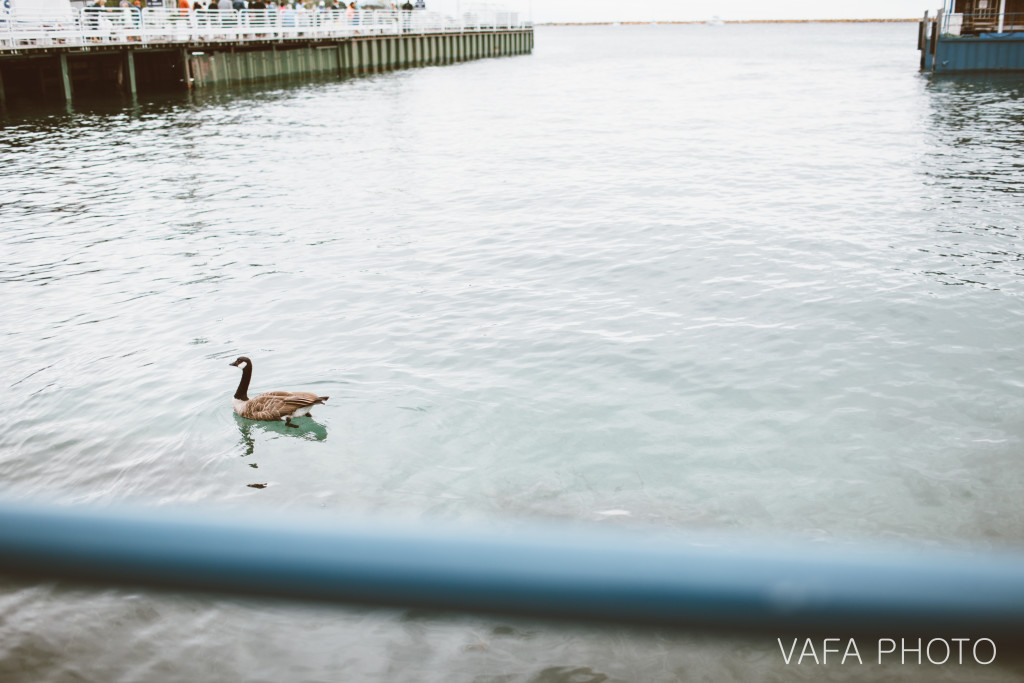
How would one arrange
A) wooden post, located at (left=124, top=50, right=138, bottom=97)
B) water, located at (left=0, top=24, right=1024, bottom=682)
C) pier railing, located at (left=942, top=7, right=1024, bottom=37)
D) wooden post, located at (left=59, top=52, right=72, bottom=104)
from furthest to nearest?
1. pier railing, located at (left=942, top=7, right=1024, bottom=37)
2. wooden post, located at (left=124, top=50, right=138, bottom=97)
3. wooden post, located at (left=59, top=52, right=72, bottom=104)
4. water, located at (left=0, top=24, right=1024, bottom=682)

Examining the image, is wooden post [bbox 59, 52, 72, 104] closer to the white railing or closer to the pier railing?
the white railing

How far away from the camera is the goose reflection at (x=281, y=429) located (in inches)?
323

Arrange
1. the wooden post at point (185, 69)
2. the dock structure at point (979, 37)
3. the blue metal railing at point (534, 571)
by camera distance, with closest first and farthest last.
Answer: the blue metal railing at point (534, 571), the wooden post at point (185, 69), the dock structure at point (979, 37)

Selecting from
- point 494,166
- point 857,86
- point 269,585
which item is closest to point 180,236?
point 494,166

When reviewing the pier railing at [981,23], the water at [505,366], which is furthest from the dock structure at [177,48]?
the pier railing at [981,23]

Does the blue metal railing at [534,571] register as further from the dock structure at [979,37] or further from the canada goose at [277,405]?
the dock structure at [979,37]

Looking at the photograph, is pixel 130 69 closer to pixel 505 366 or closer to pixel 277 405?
pixel 505 366

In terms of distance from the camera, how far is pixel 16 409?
28.8ft

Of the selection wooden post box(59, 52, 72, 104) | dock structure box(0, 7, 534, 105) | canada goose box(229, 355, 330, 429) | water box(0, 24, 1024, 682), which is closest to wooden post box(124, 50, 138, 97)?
dock structure box(0, 7, 534, 105)

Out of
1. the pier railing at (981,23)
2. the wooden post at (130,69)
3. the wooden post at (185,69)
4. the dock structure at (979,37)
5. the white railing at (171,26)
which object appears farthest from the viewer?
the pier railing at (981,23)

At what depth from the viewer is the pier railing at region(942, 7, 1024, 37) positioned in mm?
43625

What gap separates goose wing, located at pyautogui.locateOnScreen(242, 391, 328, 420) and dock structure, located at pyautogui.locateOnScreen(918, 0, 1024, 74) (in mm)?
44304

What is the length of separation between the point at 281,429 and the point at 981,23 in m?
48.5

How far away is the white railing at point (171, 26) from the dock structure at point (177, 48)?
0.05 m
